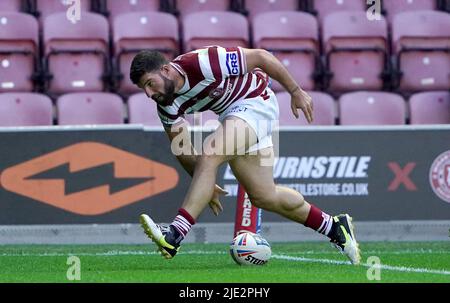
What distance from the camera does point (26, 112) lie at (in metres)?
13.2

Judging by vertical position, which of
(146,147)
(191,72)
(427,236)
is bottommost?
(427,236)

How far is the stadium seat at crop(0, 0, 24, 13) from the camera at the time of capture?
48.1 feet

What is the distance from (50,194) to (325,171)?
265 centimetres

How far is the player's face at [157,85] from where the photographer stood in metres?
8.43

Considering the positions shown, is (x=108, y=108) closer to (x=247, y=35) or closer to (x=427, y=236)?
(x=247, y=35)

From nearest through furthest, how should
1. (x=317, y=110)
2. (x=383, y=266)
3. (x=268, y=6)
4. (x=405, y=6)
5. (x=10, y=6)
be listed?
(x=383, y=266) → (x=317, y=110) → (x=10, y=6) → (x=268, y=6) → (x=405, y=6)

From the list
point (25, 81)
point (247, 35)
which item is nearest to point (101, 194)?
point (25, 81)

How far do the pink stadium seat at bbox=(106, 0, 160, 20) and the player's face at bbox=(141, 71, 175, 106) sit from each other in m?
6.54

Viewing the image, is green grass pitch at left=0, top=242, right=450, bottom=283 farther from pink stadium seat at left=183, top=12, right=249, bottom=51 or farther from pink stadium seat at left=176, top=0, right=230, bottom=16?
pink stadium seat at left=176, top=0, right=230, bottom=16

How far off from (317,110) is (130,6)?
9.62 ft

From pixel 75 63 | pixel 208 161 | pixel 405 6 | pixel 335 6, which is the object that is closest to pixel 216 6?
pixel 335 6

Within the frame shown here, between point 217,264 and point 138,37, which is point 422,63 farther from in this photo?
point 217,264
